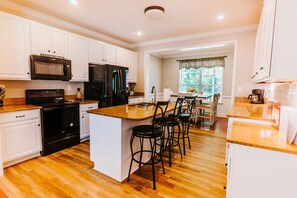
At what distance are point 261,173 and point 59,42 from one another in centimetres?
382

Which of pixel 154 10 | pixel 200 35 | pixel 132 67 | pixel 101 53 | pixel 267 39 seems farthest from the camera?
pixel 132 67

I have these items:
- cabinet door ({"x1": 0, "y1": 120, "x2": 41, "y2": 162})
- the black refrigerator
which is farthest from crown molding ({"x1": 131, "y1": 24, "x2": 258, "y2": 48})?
cabinet door ({"x1": 0, "y1": 120, "x2": 41, "y2": 162})

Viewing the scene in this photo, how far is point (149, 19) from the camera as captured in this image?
3361mm

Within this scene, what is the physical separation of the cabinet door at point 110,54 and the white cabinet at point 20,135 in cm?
218

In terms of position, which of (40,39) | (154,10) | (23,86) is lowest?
(23,86)

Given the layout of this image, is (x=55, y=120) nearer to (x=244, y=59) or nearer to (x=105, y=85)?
(x=105, y=85)

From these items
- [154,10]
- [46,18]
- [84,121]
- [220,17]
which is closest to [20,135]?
[84,121]

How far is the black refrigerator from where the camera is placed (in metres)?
3.71

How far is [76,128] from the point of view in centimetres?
329

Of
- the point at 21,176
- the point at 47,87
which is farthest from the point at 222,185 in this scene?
the point at 47,87

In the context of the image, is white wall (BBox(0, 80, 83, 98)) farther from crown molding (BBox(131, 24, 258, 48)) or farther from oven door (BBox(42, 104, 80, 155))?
crown molding (BBox(131, 24, 258, 48))

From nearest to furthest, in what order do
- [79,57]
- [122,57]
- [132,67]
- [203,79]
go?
1. [79,57]
2. [122,57]
3. [132,67]
4. [203,79]

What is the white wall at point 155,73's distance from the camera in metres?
6.85

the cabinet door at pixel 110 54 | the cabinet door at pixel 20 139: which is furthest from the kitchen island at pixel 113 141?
the cabinet door at pixel 110 54
